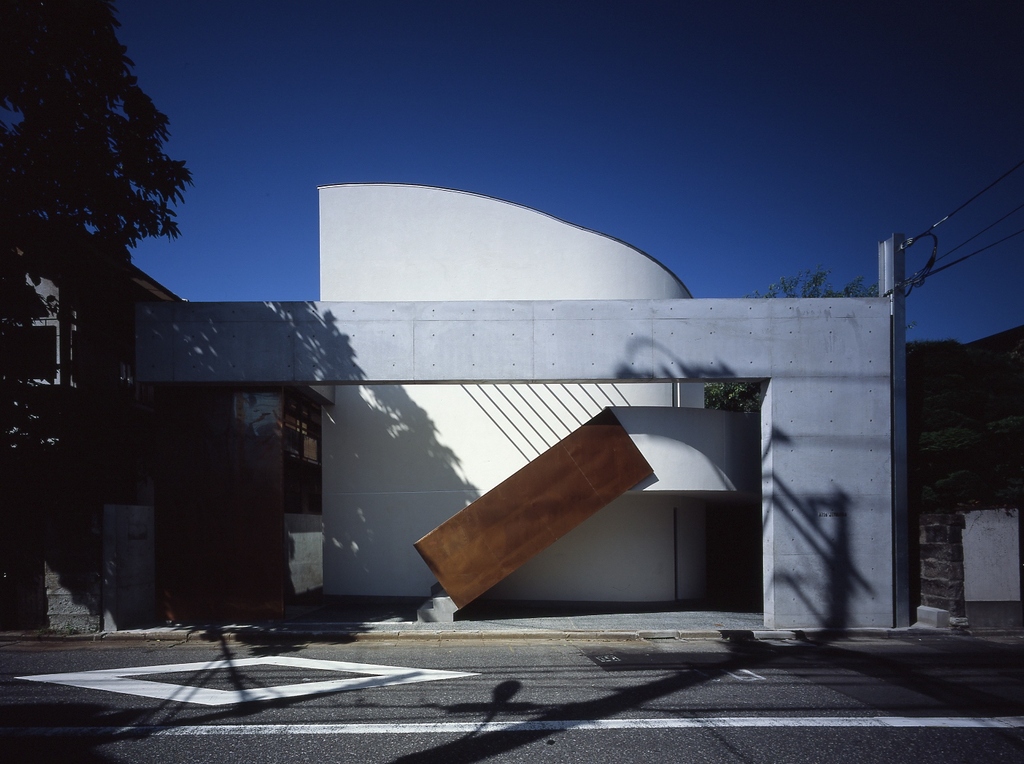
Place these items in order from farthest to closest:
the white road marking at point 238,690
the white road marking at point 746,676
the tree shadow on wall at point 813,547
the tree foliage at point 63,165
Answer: the tree shadow on wall at point 813,547 < the tree foliage at point 63,165 < the white road marking at point 746,676 < the white road marking at point 238,690

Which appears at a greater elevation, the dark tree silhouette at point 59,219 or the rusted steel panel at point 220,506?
the dark tree silhouette at point 59,219

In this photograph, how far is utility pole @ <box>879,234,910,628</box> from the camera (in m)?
10.3

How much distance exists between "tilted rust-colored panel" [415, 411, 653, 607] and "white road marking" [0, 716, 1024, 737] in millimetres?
5127

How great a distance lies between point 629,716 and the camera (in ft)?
19.7

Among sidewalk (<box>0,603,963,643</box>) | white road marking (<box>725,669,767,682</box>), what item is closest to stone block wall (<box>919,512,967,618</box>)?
sidewalk (<box>0,603,963,643</box>)

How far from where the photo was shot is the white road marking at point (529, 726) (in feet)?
18.3

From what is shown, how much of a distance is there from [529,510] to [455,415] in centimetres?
363

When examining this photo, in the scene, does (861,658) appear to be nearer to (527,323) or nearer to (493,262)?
(527,323)

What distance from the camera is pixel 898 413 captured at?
10578 millimetres

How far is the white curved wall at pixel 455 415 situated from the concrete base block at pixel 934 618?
458 cm

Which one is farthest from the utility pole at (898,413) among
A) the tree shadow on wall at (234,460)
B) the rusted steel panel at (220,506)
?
the rusted steel panel at (220,506)

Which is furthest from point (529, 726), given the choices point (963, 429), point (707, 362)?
point (963, 429)

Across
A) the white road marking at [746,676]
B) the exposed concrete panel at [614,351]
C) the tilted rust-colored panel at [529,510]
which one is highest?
the exposed concrete panel at [614,351]

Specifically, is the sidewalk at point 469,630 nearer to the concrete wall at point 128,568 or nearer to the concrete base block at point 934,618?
the concrete base block at point 934,618
